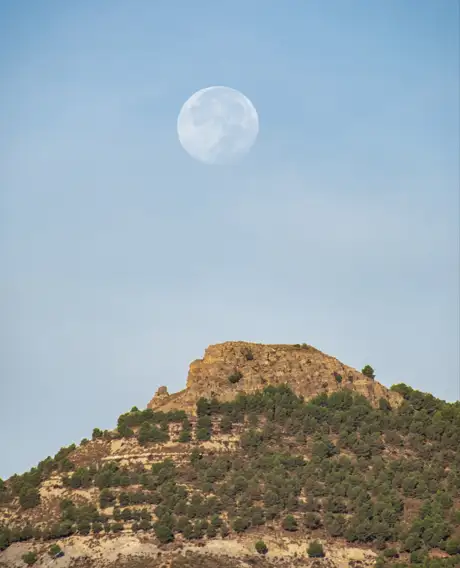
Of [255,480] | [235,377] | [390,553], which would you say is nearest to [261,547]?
[255,480]

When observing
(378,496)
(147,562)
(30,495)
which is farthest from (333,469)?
(30,495)

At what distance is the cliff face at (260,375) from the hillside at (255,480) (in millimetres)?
199

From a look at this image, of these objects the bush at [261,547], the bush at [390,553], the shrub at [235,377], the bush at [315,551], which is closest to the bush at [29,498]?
the bush at [261,547]

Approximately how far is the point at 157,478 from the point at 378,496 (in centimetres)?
2658

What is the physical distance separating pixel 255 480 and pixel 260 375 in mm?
22863

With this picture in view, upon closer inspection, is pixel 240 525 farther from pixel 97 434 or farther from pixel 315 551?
pixel 97 434

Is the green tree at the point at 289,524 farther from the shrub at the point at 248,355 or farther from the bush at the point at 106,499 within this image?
the shrub at the point at 248,355

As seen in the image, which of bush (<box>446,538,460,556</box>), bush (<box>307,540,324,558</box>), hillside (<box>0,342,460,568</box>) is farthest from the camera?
hillside (<box>0,342,460,568</box>)

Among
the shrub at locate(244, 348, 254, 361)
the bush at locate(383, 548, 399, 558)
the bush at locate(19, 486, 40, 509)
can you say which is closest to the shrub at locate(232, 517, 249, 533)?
the bush at locate(383, 548, 399, 558)

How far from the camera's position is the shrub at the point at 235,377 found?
14275 centimetres

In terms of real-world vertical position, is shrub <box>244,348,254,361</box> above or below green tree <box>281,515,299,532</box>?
above

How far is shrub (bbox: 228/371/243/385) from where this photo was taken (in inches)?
5620

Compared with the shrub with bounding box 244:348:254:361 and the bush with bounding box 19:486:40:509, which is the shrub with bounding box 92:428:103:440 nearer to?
the bush with bounding box 19:486:40:509

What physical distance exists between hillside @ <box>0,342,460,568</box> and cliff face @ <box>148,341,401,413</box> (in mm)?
199
